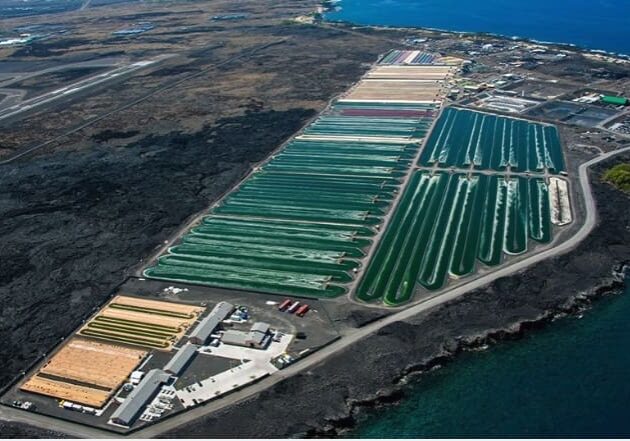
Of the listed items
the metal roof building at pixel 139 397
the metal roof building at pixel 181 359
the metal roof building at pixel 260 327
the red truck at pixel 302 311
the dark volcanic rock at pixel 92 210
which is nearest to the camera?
the metal roof building at pixel 139 397

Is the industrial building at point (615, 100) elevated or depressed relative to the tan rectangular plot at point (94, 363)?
elevated

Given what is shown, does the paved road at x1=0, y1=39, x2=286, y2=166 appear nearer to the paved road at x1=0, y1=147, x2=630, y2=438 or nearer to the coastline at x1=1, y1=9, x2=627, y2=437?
the paved road at x1=0, y1=147, x2=630, y2=438

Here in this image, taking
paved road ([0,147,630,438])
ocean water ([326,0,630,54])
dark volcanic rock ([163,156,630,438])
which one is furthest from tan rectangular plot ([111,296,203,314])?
ocean water ([326,0,630,54])

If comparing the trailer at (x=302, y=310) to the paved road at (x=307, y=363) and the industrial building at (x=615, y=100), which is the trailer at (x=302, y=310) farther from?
the industrial building at (x=615, y=100)

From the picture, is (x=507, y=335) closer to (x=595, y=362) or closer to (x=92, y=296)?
(x=595, y=362)

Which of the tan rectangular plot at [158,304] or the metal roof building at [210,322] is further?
the tan rectangular plot at [158,304]

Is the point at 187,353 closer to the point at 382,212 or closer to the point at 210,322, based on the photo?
the point at 210,322

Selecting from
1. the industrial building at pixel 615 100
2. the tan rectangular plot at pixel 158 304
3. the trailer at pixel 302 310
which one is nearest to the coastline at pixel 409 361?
the trailer at pixel 302 310
